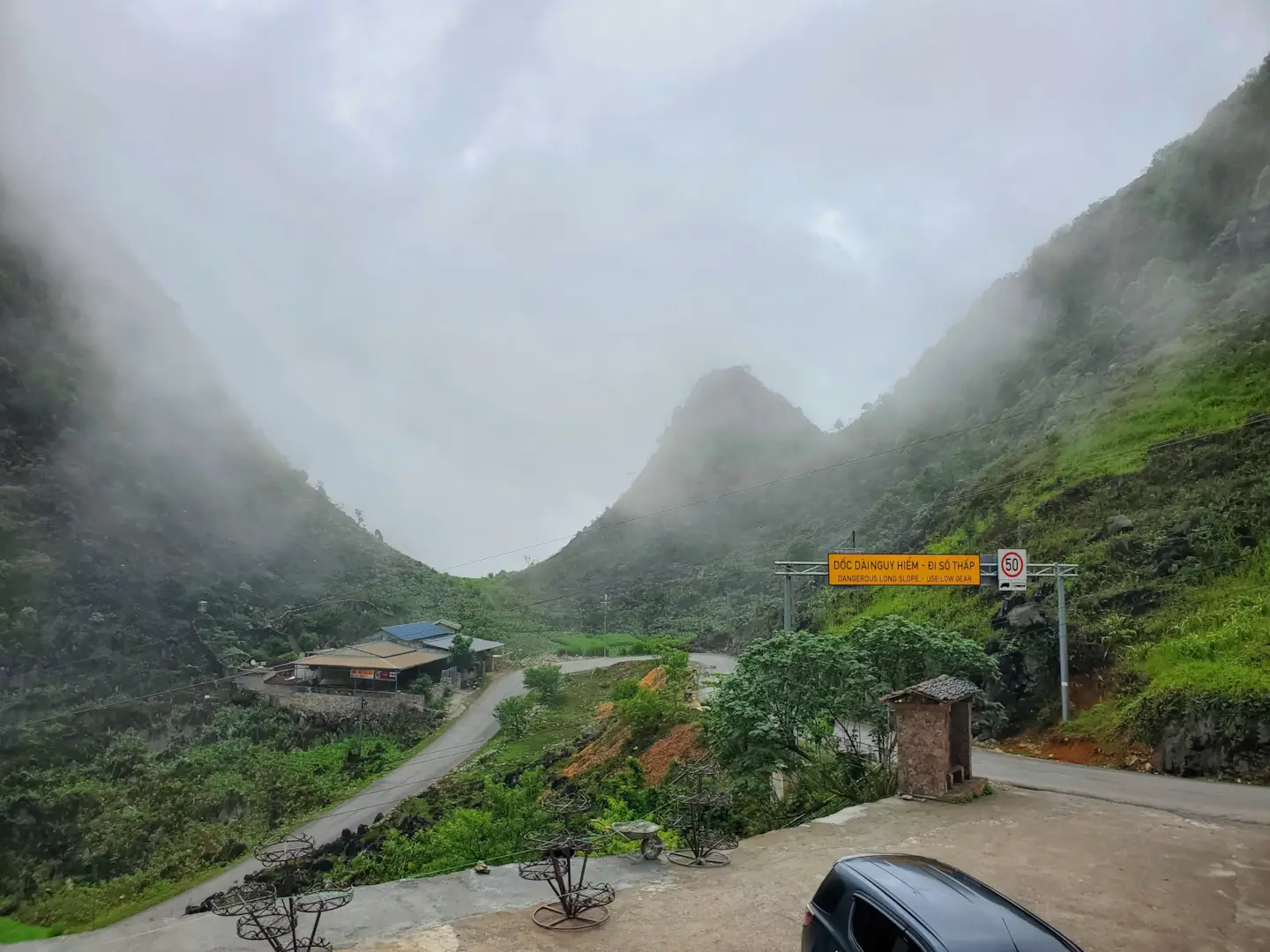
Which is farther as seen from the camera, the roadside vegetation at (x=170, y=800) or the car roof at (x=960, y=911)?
the roadside vegetation at (x=170, y=800)

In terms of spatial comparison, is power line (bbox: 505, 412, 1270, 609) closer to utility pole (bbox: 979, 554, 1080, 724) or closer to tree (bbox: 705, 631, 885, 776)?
utility pole (bbox: 979, 554, 1080, 724)

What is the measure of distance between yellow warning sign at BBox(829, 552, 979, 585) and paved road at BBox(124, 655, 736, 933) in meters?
15.6

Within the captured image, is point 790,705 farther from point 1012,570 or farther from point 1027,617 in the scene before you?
point 1027,617

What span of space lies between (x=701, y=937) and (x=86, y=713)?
47.6 meters

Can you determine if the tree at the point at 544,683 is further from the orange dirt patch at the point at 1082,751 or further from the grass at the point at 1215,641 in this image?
the grass at the point at 1215,641

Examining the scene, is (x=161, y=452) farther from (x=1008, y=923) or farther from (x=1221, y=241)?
(x=1221, y=241)

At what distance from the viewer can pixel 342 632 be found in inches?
2361

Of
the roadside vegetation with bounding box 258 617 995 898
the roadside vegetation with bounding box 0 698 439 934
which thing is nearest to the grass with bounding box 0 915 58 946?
the roadside vegetation with bounding box 0 698 439 934

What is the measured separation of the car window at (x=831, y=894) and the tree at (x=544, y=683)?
38.3m

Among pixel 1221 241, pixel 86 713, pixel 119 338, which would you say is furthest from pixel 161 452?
pixel 1221 241

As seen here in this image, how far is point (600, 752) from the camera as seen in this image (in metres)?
25.8

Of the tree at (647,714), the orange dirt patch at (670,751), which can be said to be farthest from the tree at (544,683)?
the orange dirt patch at (670,751)

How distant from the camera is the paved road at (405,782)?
21.2 meters

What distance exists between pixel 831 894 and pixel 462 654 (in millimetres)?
46657
